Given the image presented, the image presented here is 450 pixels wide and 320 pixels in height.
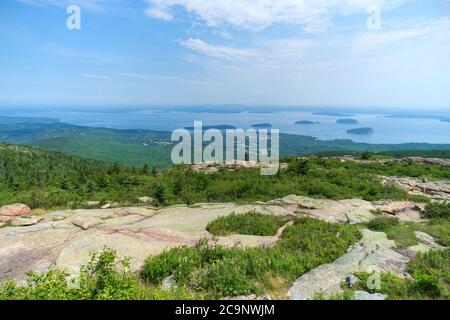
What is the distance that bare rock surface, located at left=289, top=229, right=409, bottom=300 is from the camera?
22.8 ft

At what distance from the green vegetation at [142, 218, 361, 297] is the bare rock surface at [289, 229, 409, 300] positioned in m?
0.30

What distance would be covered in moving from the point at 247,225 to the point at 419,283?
6.14 metres

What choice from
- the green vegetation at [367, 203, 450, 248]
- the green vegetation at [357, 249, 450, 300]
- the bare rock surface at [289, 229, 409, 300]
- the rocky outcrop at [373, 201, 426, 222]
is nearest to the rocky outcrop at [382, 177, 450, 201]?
the rocky outcrop at [373, 201, 426, 222]

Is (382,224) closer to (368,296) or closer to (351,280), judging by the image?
(351,280)

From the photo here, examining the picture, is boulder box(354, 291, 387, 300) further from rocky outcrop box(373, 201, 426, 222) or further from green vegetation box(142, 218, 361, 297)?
rocky outcrop box(373, 201, 426, 222)

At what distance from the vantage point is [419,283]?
21.9ft

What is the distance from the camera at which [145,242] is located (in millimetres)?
10258

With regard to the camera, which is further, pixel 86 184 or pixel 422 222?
pixel 86 184

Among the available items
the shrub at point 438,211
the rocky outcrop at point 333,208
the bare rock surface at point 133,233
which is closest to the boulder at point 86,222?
the bare rock surface at point 133,233
